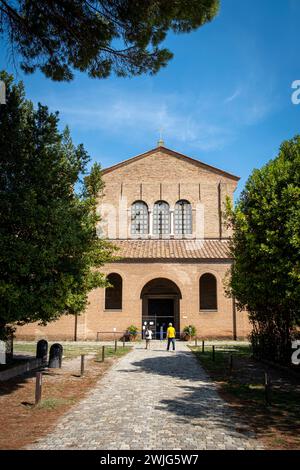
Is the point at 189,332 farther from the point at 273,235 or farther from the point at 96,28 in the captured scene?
the point at 96,28

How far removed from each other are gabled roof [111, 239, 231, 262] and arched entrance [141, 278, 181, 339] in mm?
2526

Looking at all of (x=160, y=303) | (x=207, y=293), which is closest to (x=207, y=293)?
(x=207, y=293)

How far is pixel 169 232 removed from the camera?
102 ft

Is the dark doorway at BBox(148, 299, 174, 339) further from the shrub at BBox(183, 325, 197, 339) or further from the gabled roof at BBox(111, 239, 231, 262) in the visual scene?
the gabled roof at BBox(111, 239, 231, 262)

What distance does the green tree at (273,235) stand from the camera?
38.0ft

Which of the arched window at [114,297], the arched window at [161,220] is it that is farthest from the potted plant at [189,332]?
the arched window at [161,220]

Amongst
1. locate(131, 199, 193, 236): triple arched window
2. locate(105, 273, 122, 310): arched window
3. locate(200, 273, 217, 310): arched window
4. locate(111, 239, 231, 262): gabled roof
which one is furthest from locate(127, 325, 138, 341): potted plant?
locate(131, 199, 193, 236): triple arched window

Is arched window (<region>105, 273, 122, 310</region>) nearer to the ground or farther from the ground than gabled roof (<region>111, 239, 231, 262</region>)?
nearer to the ground

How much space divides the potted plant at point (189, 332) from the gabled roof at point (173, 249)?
4.79m

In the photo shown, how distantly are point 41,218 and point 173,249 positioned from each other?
62.5ft

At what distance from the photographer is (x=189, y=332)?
2634 centimetres

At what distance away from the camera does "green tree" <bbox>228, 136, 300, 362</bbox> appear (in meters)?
11.6

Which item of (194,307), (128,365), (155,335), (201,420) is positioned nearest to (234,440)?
(201,420)

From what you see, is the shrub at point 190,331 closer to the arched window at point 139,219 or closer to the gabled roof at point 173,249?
the gabled roof at point 173,249
